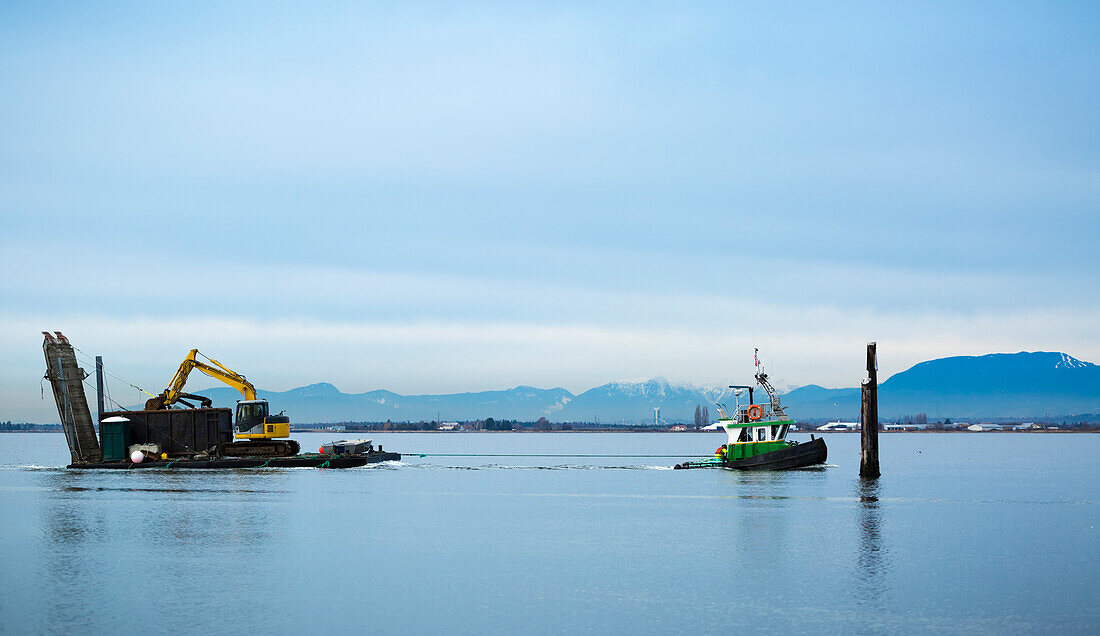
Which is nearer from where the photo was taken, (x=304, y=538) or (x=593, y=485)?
(x=304, y=538)

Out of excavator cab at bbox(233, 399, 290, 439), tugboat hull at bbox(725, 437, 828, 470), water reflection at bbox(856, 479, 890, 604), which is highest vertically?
excavator cab at bbox(233, 399, 290, 439)

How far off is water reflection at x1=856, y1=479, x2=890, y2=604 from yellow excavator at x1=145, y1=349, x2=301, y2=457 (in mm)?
48122

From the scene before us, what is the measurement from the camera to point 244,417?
270 ft

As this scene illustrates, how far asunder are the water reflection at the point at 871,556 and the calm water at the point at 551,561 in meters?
0.13

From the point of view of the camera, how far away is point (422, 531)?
43094 mm

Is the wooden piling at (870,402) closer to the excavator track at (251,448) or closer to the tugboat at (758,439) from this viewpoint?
the tugboat at (758,439)

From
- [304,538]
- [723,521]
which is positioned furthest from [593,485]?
[304,538]

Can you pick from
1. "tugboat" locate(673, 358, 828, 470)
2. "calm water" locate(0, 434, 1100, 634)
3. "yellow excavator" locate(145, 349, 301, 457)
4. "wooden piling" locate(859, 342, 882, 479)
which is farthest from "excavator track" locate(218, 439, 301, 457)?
"wooden piling" locate(859, 342, 882, 479)

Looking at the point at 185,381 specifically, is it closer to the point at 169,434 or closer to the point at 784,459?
the point at 169,434

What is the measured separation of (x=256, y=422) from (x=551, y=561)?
2139 inches

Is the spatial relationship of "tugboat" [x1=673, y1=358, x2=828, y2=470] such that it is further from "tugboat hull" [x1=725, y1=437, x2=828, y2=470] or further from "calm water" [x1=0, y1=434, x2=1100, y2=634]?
"calm water" [x1=0, y1=434, x2=1100, y2=634]

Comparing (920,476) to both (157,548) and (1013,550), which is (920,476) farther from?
(157,548)

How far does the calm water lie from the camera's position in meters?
24.8

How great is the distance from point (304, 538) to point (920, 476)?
6648cm
